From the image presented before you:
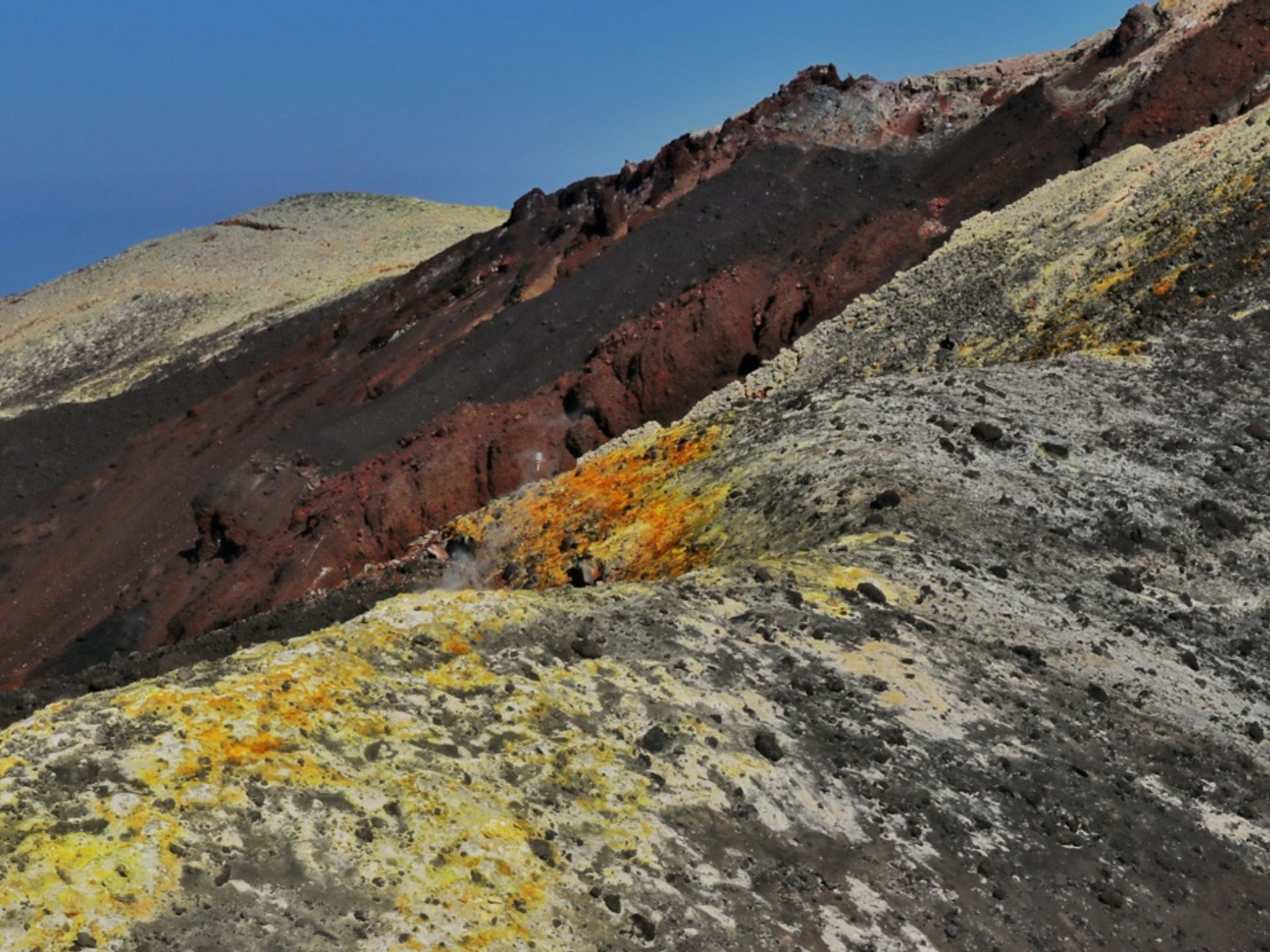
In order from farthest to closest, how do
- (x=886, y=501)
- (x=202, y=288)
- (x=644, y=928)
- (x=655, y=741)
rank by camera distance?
(x=202, y=288) → (x=886, y=501) → (x=655, y=741) → (x=644, y=928)

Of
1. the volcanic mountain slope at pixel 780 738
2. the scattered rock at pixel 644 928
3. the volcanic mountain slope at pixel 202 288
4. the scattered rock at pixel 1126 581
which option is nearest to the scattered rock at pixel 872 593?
the volcanic mountain slope at pixel 780 738

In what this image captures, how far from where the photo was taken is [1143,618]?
12.4m

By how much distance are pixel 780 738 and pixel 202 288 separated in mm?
67443

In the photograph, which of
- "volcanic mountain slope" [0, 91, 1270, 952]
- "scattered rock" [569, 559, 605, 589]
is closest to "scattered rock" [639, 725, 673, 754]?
"volcanic mountain slope" [0, 91, 1270, 952]

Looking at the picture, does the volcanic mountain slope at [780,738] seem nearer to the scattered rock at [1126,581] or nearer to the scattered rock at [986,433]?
the scattered rock at [986,433]

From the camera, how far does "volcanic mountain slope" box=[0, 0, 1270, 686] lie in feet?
98.8

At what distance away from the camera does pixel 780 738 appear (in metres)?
8.77

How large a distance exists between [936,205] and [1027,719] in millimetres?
26629

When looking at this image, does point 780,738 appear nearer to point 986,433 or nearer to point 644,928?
point 644,928

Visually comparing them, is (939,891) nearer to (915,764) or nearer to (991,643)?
(915,764)

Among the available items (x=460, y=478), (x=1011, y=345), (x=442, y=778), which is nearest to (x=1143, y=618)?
(x=442, y=778)

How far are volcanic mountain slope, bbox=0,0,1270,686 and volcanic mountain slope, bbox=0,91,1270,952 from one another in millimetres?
14833

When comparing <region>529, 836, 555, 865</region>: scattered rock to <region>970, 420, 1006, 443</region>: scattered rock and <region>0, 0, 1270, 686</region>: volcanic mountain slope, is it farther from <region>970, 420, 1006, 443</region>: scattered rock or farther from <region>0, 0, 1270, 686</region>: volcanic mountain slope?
<region>0, 0, 1270, 686</region>: volcanic mountain slope

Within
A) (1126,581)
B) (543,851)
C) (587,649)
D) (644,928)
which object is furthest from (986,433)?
(644,928)
